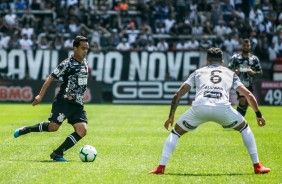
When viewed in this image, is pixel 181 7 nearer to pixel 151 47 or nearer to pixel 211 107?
pixel 151 47

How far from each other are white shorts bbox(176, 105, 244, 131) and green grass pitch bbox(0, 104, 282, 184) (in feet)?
2.74

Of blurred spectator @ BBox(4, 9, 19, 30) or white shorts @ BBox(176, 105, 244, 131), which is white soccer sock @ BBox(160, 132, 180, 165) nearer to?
white shorts @ BBox(176, 105, 244, 131)

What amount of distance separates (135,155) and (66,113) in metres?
1.88

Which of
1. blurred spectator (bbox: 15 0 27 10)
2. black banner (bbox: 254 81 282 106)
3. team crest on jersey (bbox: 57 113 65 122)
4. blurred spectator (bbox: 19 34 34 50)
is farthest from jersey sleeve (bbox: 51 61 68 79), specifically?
blurred spectator (bbox: 15 0 27 10)

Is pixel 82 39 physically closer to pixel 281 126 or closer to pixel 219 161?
pixel 219 161

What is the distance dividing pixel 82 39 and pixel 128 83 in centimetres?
2382

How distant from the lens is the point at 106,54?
130 ft

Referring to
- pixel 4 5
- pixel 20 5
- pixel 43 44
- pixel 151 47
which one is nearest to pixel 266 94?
pixel 151 47

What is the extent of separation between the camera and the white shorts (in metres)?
12.1

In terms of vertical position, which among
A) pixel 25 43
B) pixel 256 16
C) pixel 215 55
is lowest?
pixel 25 43

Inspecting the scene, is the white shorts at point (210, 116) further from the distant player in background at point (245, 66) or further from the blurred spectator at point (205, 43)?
the blurred spectator at point (205, 43)

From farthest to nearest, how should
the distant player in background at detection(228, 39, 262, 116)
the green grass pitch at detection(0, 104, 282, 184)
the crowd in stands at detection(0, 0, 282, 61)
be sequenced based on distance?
the crowd in stands at detection(0, 0, 282, 61) → the distant player in background at detection(228, 39, 262, 116) → the green grass pitch at detection(0, 104, 282, 184)

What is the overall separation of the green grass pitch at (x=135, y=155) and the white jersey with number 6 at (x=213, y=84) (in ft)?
3.99

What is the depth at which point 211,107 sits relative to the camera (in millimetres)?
12117
